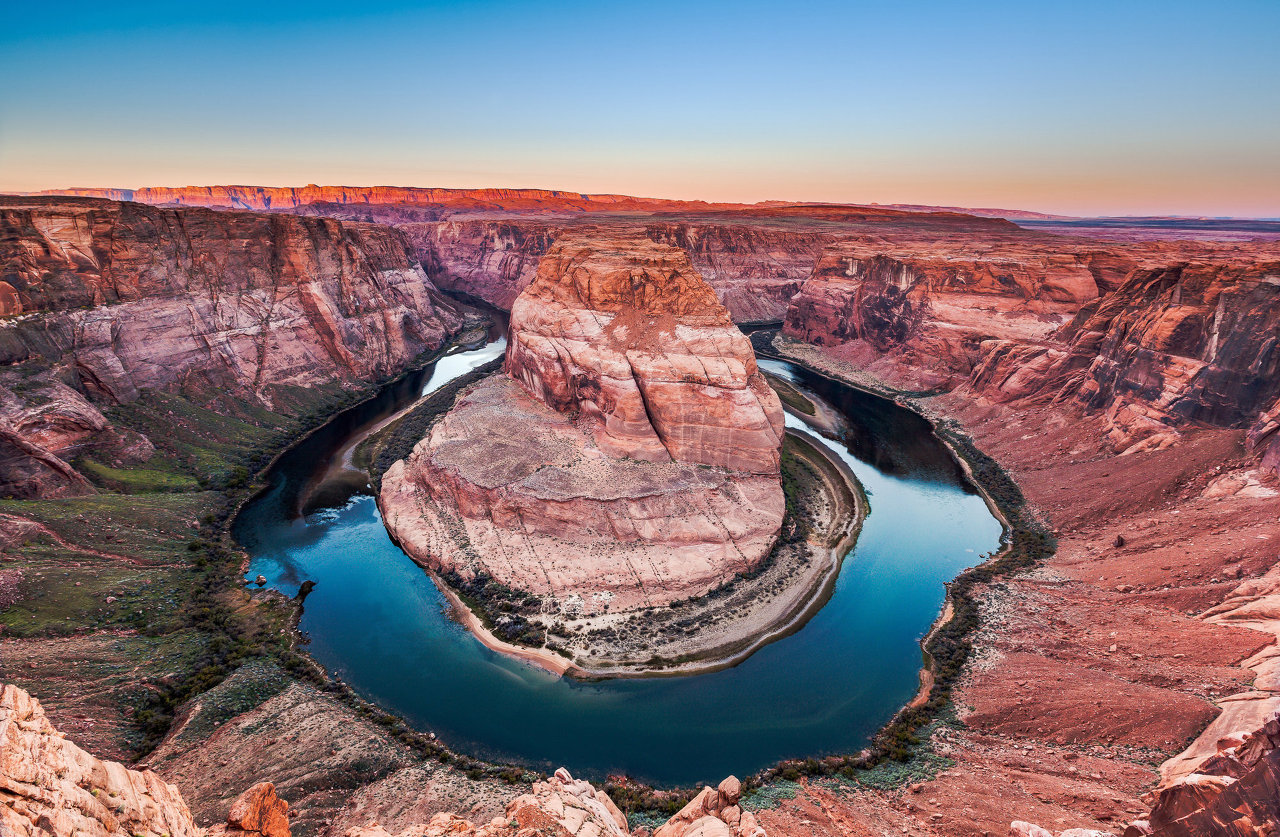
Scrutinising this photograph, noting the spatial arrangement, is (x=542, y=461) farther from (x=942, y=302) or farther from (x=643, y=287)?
(x=942, y=302)

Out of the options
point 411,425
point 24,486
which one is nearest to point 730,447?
point 411,425

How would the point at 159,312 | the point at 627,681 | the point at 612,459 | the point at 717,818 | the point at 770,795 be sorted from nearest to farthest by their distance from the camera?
the point at 717,818 → the point at 770,795 → the point at 627,681 → the point at 612,459 → the point at 159,312

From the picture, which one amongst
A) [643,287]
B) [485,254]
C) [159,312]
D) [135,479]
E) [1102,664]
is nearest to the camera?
[1102,664]

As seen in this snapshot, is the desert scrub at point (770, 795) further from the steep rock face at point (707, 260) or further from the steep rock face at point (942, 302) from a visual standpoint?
the steep rock face at point (707, 260)

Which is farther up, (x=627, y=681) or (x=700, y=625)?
(x=700, y=625)

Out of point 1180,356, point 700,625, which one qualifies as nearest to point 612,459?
point 700,625

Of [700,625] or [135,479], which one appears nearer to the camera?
[700,625]

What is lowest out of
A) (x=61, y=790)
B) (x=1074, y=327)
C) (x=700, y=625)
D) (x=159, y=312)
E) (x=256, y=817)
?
(x=700, y=625)

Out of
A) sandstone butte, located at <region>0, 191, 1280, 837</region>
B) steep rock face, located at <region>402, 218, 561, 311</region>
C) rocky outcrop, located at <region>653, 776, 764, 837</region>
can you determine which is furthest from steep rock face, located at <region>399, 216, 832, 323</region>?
rocky outcrop, located at <region>653, 776, 764, 837</region>
